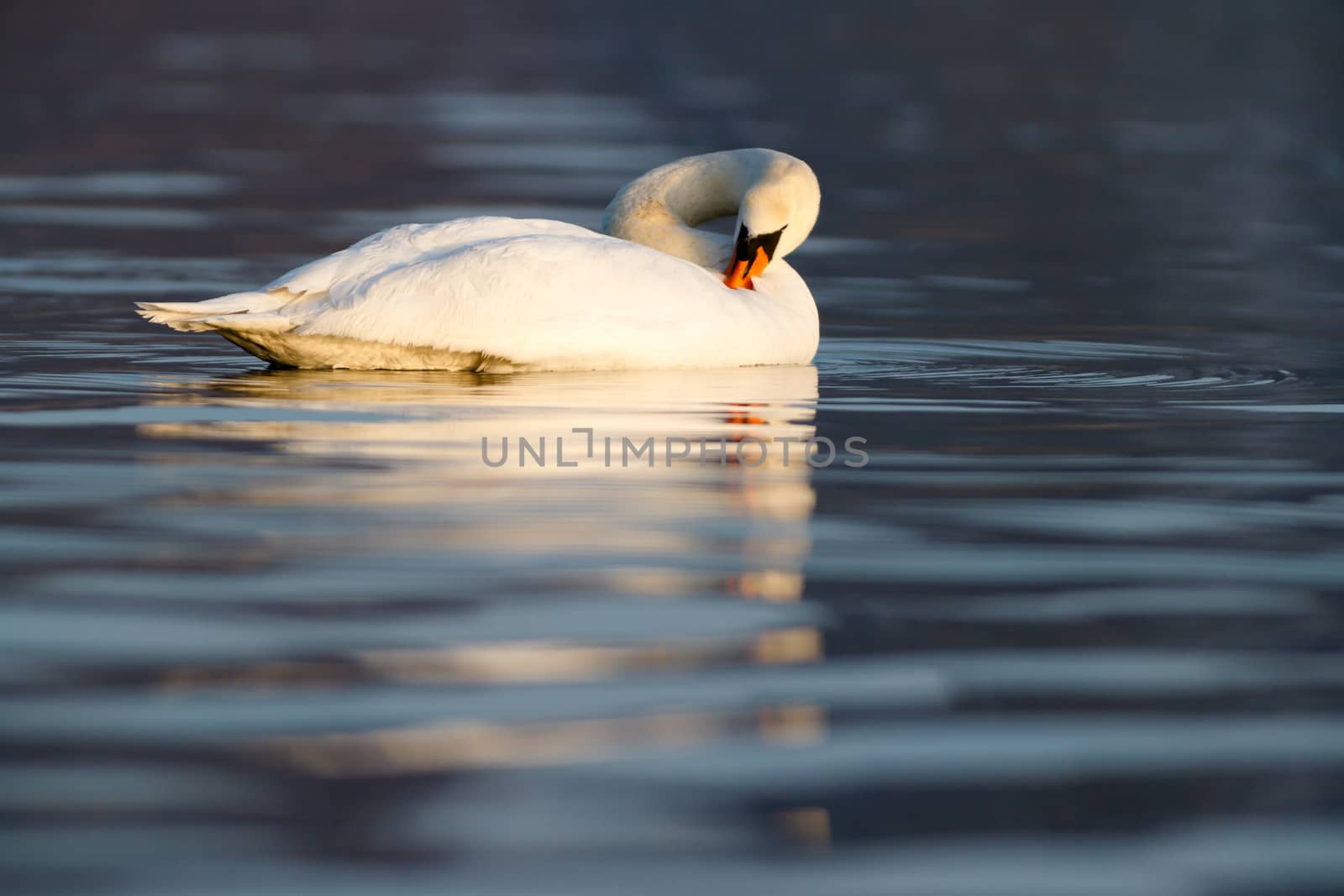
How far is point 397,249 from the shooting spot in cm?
851

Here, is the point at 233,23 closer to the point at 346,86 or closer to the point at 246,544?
the point at 346,86

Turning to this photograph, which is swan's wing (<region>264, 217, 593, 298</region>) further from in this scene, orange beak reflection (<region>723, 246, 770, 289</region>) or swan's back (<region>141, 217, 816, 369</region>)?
orange beak reflection (<region>723, 246, 770, 289</region>)

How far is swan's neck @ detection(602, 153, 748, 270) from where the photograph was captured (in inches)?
388

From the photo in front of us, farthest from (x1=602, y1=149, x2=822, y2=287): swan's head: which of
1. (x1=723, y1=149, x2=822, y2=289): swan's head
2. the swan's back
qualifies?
the swan's back

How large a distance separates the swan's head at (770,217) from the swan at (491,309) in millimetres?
433

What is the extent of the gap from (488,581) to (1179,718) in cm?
147

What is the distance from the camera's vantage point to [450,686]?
4051mm

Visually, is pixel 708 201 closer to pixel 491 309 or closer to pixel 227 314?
pixel 491 309

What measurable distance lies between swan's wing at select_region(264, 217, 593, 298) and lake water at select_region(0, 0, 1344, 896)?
35cm

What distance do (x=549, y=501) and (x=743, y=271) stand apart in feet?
12.0

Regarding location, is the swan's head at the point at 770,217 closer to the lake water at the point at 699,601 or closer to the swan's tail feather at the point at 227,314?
the lake water at the point at 699,601

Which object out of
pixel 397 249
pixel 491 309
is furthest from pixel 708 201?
pixel 491 309

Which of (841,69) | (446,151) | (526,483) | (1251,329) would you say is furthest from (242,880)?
(841,69)

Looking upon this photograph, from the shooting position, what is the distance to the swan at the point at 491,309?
820 cm
